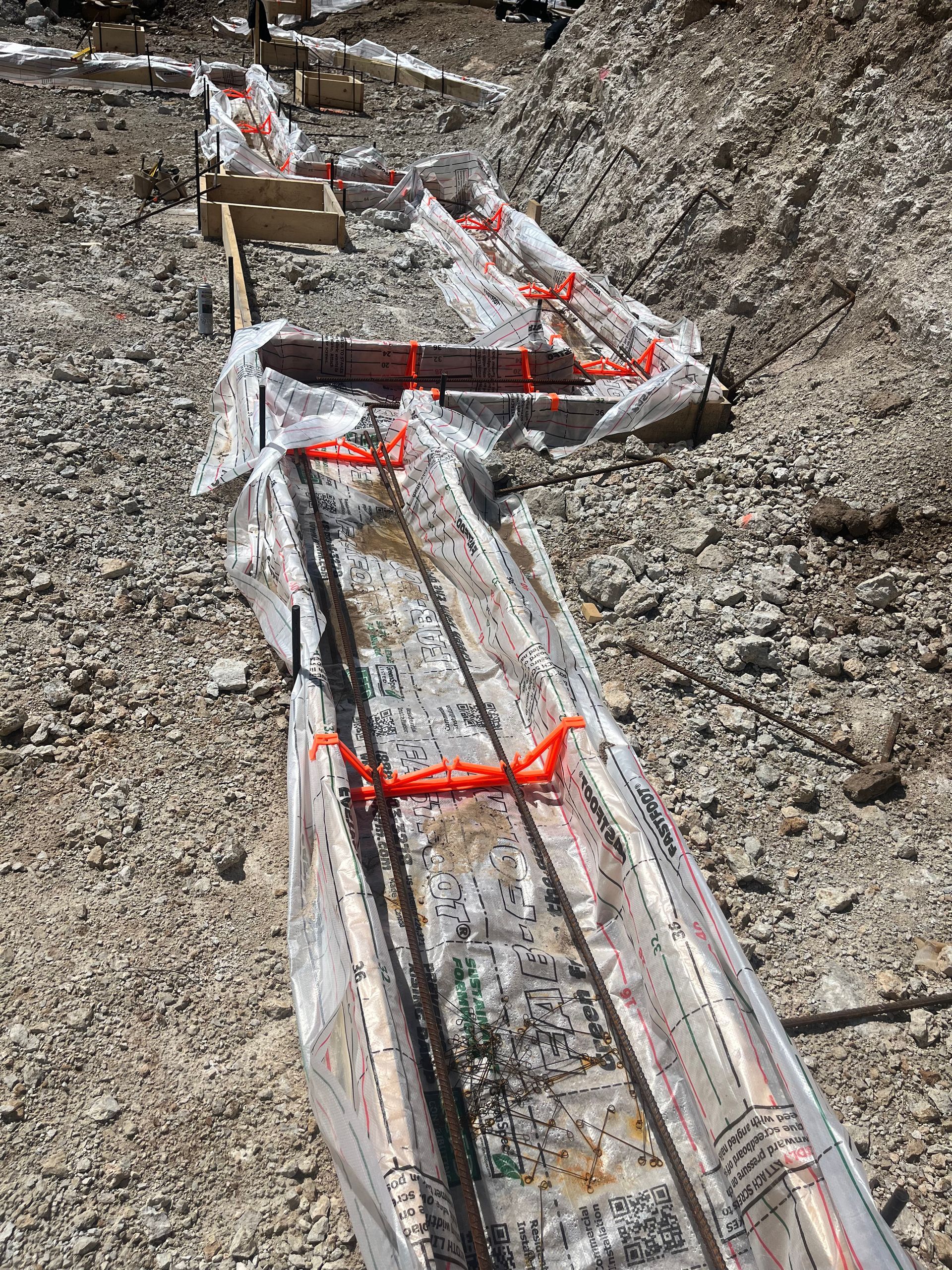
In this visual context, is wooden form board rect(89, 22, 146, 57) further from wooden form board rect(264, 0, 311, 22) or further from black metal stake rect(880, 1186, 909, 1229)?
black metal stake rect(880, 1186, 909, 1229)

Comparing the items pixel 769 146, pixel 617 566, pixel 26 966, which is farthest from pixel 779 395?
pixel 26 966

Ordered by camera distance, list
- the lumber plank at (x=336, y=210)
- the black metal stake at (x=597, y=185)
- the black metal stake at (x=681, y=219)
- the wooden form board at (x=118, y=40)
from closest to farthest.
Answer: the black metal stake at (x=681, y=219) → the black metal stake at (x=597, y=185) → the lumber plank at (x=336, y=210) → the wooden form board at (x=118, y=40)

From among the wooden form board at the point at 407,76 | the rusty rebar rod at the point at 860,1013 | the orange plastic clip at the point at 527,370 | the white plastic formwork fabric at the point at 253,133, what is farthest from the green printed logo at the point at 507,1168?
the wooden form board at the point at 407,76

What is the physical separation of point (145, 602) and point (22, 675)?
0.80m

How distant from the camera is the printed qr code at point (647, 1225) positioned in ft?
9.21

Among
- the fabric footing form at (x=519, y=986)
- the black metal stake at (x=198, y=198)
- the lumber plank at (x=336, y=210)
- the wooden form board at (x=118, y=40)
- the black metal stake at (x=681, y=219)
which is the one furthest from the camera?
the wooden form board at (x=118, y=40)

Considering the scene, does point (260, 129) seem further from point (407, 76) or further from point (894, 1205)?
point (894, 1205)

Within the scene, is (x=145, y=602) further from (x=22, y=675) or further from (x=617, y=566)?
(x=617, y=566)

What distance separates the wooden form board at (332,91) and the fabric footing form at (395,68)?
2.33m

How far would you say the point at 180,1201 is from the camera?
266 cm

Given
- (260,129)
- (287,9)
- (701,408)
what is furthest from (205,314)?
(287,9)

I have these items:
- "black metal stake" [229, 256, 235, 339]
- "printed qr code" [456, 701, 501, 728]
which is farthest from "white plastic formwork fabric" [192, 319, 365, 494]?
"printed qr code" [456, 701, 501, 728]

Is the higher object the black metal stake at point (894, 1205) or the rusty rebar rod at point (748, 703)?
the rusty rebar rod at point (748, 703)

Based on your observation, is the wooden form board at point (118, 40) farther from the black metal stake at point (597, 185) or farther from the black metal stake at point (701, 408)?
the black metal stake at point (701, 408)
